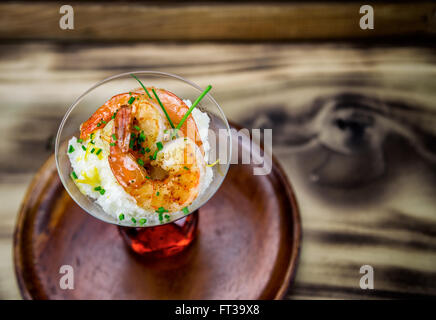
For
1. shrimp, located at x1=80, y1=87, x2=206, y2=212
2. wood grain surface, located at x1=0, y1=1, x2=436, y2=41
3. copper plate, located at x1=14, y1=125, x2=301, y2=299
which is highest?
wood grain surface, located at x1=0, y1=1, x2=436, y2=41

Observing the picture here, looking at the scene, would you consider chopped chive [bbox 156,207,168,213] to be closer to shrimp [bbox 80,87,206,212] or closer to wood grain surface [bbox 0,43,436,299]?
shrimp [bbox 80,87,206,212]

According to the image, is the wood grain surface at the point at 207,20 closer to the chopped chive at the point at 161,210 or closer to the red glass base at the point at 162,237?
the red glass base at the point at 162,237

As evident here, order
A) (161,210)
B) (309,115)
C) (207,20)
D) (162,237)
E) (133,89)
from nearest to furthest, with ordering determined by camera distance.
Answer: (161,210) < (133,89) < (162,237) < (309,115) < (207,20)

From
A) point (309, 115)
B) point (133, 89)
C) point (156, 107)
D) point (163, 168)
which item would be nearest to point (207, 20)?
point (309, 115)

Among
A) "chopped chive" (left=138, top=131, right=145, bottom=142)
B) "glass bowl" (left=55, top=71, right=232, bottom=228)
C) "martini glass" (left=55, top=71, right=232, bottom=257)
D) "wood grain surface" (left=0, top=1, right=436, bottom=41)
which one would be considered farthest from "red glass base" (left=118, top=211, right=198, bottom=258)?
"wood grain surface" (left=0, top=1, right=436, bottom=41)

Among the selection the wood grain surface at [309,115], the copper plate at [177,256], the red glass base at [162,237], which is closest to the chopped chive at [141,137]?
the red glass base at [162,237]

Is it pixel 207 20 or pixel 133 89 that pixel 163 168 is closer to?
pixel 133 89
